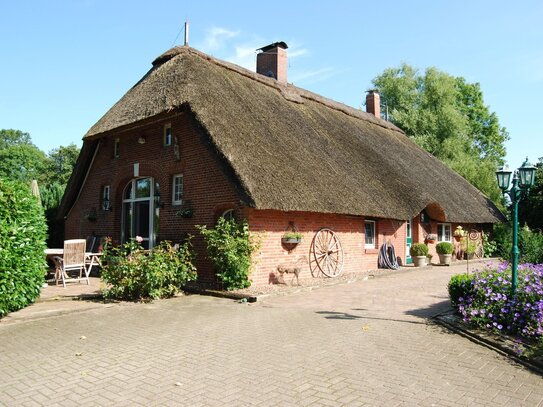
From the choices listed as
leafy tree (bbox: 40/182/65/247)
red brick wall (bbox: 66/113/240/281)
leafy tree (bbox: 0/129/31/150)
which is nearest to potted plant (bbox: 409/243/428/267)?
red brick wall (bbox: 66/113/240/281)

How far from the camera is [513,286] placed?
684 cm

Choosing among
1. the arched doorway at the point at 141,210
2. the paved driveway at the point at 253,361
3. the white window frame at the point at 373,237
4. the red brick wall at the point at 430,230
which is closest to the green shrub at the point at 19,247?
the paved driveway at the point at 253,361

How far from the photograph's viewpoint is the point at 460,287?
790 centimetres

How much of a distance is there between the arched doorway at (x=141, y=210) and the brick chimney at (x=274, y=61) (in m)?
8.28

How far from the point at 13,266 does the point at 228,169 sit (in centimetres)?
486

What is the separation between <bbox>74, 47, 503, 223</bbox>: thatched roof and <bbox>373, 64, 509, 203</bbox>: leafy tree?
9616 millimetres

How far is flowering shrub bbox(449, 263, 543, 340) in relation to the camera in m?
6.28

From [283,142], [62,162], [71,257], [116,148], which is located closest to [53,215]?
[116,148]

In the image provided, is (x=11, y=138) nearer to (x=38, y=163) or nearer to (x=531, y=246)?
(x=38, y=163)

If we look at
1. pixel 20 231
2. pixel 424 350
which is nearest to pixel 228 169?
pixel 20 231

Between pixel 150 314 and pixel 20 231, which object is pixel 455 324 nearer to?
pixel 150 314

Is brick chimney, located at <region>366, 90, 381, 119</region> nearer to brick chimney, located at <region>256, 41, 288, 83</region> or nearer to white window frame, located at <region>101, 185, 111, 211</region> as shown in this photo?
brick chimney, located at <region>256, 41, 288, 83</region>

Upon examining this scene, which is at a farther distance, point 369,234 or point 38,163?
point 38,163

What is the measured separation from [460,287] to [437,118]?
2777cm
